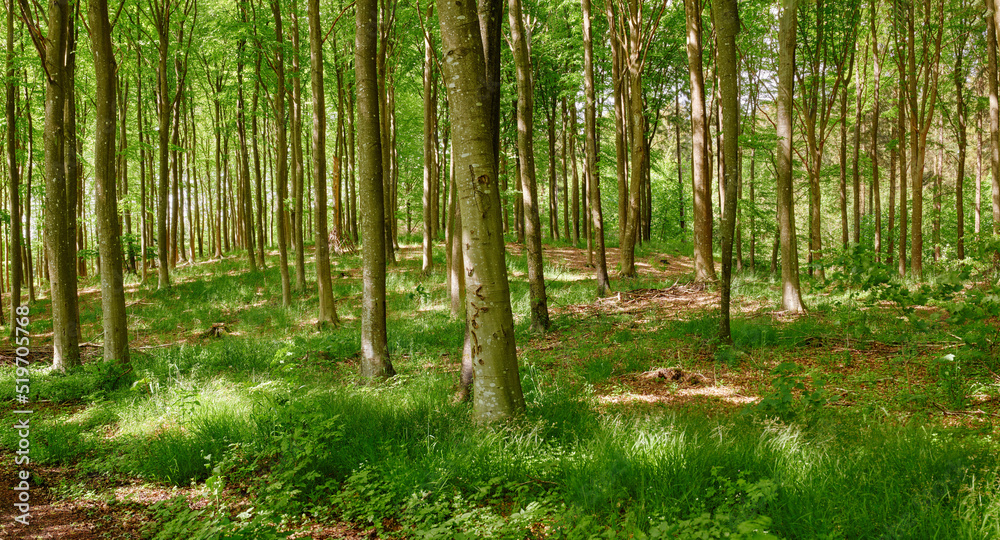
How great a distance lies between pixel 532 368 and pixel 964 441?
356 centimetres

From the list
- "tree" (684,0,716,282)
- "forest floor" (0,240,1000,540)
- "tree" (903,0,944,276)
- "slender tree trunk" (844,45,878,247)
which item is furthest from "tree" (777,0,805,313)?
"slender tree trunk" (844,45,878,247)

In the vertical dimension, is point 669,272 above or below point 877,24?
below

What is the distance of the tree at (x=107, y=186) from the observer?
6.27 meters

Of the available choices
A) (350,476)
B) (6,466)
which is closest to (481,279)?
(350,476)

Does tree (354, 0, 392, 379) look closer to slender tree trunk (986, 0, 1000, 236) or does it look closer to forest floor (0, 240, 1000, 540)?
forest floor (0, 240, 1000, 540)

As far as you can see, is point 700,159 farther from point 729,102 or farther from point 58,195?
point 58,195

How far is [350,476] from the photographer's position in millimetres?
3484

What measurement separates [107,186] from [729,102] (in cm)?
798

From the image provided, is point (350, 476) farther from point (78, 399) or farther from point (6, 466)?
point (78, 399)

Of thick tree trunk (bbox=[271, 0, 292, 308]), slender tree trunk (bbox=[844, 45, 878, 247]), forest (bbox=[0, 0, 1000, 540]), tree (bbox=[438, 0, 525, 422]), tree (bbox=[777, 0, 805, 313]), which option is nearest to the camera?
forest (bbox=[0, 0, 1000, 540])

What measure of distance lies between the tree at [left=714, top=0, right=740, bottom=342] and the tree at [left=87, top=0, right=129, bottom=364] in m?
7.48

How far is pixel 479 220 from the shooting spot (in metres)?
3.83

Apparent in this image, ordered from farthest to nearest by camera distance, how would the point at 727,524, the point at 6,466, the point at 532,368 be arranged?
the point at 532,368 → the point at 6,466 → the point at 727,524

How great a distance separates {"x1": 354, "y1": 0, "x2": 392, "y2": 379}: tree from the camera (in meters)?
5.97
